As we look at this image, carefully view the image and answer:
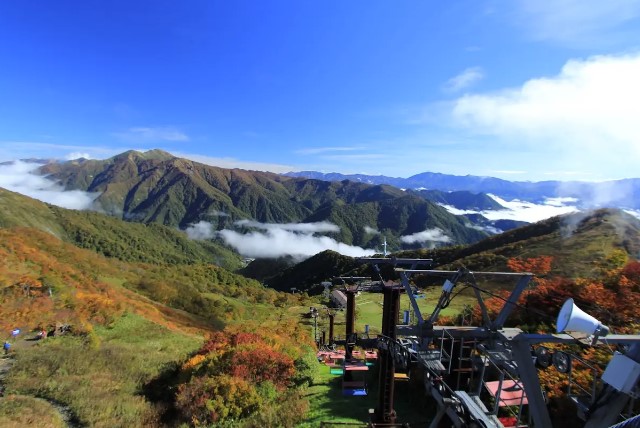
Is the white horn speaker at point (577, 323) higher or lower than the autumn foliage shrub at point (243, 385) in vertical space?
higher

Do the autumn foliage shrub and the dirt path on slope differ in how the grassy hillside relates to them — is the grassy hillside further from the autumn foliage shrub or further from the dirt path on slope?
the autumn foliage shrub

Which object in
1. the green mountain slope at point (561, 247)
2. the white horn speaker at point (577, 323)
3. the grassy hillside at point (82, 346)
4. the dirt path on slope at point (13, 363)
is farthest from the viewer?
the green mountain slope at point (561, 247)

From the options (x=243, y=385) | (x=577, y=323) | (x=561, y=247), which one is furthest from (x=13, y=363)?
(x=561, y=247)

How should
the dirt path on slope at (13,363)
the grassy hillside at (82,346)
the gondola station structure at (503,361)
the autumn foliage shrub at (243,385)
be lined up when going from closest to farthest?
the gondola station structure at (503,361) → the autumn foliage shrub at (243,385) → the dirt path on slope at (13,363) → the grassy hillside at (82,346)

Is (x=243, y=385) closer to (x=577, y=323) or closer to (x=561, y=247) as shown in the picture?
(x=577, y=323)

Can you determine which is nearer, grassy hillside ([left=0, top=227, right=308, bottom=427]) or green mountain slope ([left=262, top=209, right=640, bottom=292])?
grassy hillside ([left=0, top=227, right=308, bottom=427])

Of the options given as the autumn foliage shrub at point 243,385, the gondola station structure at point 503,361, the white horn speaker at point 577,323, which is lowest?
the autumn foliage shrub at point 243,385

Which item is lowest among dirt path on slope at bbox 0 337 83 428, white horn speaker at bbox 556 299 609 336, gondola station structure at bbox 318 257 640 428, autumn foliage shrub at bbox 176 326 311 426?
dirt path on slope at bbox 0 337 83 428

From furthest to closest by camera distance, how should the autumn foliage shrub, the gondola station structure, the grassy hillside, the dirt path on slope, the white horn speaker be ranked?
the grassy hillside < the dirt path on slope < the autumn foliage shrub < the white horn speaker < the gondola station structure

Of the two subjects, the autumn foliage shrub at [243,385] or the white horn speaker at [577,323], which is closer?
the white horn speaker at [577,323]

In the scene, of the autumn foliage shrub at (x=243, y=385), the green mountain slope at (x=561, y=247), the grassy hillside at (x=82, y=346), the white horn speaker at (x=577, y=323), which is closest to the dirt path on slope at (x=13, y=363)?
the grassy hillside at (x=82, y=346)

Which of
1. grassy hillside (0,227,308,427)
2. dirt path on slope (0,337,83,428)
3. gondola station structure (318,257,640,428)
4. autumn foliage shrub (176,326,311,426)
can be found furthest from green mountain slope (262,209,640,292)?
dirt path on slope (0,337,83,428)

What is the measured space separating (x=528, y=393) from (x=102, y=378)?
A: 2875 centimetres

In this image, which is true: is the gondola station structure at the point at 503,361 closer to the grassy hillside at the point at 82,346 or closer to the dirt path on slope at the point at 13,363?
the grassy hillside at the point at 82,346
